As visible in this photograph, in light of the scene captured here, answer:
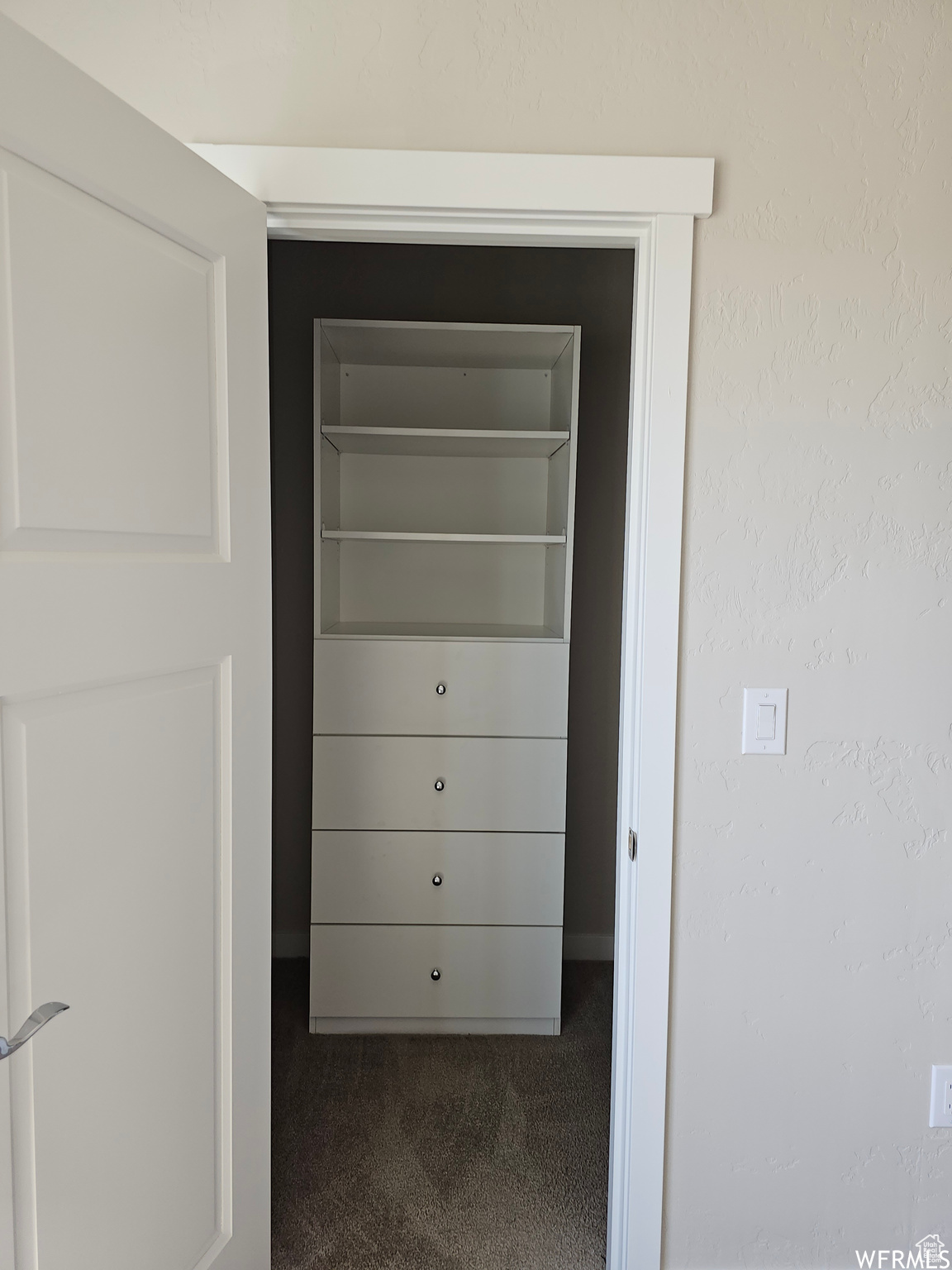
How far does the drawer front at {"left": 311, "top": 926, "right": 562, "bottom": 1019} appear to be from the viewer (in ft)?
8.08

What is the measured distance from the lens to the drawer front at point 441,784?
243cm

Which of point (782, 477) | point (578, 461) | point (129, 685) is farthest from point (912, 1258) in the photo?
point (578, 461)

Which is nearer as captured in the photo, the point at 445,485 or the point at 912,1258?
the point at 912,1258

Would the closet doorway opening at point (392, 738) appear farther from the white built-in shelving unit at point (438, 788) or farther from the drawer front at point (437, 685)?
the drawer front at point (437, 685)

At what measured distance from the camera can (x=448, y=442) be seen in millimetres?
2658

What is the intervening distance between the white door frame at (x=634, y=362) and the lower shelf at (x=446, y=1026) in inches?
38.2

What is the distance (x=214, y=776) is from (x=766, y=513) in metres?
1.04

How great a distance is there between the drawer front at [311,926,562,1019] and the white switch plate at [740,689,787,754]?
1255 millimetres

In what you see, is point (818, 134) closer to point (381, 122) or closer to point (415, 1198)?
point (381, 122)

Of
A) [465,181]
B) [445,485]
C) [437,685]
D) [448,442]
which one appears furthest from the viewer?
[445,485]

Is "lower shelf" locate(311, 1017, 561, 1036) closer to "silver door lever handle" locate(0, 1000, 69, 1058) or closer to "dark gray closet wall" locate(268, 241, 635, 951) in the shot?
"dark gray closet wall" locate(268, 241, 635, 951)

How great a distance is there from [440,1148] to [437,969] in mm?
516

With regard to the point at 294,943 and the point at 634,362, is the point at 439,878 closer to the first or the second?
the point at 294,943

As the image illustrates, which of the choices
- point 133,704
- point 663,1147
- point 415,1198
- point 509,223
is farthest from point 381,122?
point 415,1198
